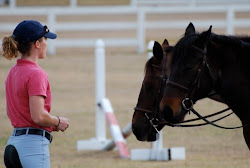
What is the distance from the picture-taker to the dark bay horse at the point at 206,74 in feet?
16.4

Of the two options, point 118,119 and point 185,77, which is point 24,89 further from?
point 118,119

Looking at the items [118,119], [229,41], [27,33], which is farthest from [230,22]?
[27,33]

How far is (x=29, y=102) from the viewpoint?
4430 mm

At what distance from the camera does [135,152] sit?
361 inches

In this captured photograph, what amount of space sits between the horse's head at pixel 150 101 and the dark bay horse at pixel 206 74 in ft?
2.25

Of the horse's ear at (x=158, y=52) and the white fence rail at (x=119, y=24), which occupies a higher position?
the horse's ear at (x=158, y=52)

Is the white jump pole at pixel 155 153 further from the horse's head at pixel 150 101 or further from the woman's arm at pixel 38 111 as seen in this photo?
the woman's arm at pixel 38 111

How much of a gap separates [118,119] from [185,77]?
8224mm

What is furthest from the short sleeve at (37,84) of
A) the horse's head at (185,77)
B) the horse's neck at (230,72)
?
the horse's neck at (230,72)

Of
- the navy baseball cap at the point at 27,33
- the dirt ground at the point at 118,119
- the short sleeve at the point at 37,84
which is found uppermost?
the navy baseball cap at the point at 27,33

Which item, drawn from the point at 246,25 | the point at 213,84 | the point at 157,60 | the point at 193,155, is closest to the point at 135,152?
the point at 193,155

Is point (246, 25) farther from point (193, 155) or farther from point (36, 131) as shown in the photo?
point (36, 131)

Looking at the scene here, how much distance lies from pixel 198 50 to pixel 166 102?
20.5 inches

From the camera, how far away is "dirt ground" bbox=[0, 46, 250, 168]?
30.3 feet
